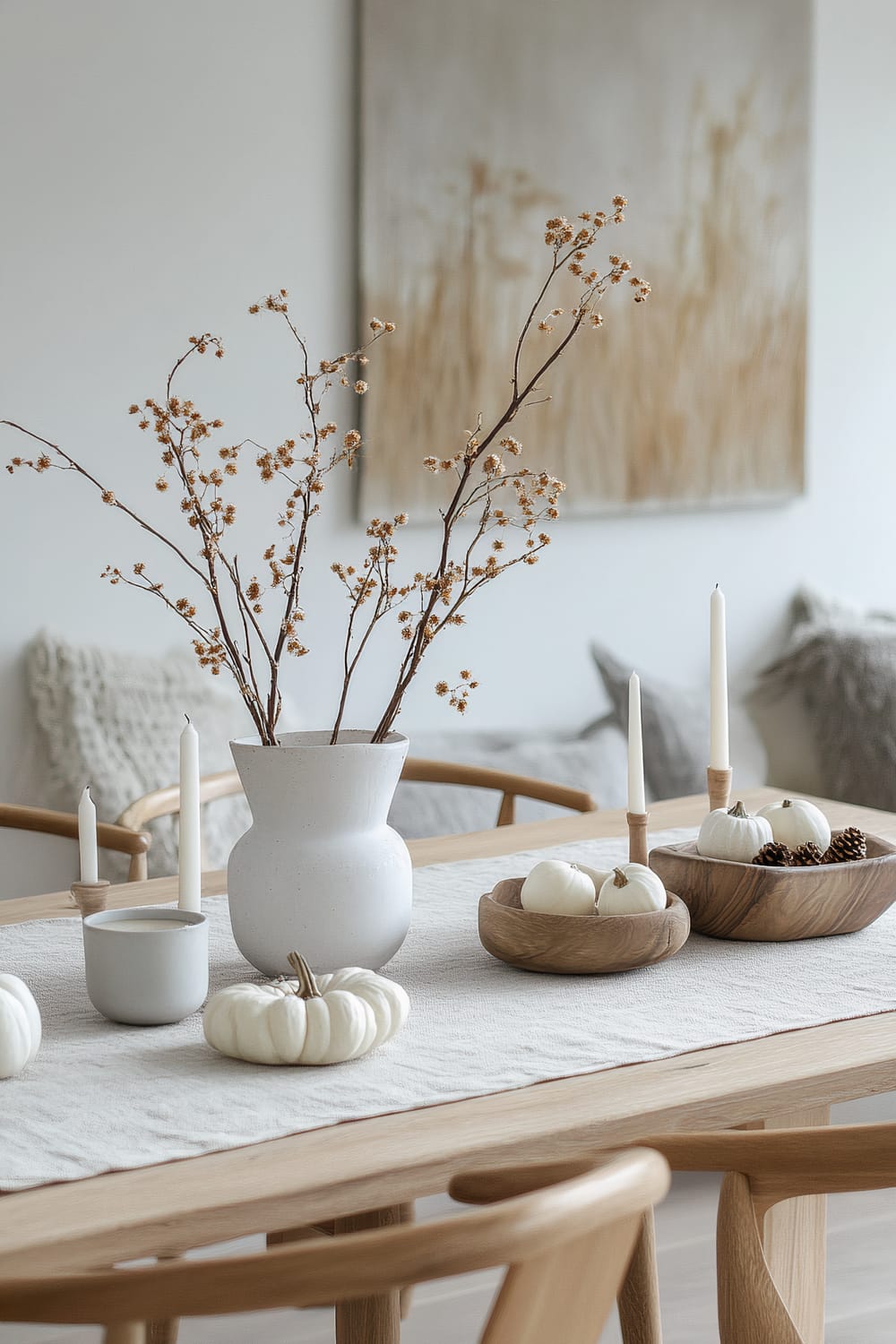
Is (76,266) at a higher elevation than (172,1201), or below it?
higher

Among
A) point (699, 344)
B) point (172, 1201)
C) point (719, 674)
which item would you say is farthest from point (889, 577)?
point (172, 1201)

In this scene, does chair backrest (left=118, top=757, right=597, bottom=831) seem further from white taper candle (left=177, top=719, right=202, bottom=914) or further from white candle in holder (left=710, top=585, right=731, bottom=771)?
white taper candle (left=177, top=719, right=202, bottom=914)

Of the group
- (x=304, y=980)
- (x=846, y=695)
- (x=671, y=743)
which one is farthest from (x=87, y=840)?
(x=846, y=695)

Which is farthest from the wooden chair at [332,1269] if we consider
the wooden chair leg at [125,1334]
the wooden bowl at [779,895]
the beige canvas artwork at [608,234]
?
the beige canvas artwork at [608,234]

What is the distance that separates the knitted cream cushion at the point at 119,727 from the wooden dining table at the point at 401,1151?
55.8 inches

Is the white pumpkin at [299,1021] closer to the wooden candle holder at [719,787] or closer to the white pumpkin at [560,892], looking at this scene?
the white pumpkin at [560,892]

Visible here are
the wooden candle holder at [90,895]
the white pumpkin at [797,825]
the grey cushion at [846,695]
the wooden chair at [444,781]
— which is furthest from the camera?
the grey cushion at [846,695]

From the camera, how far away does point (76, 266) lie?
2.78 m

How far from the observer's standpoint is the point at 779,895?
149cm

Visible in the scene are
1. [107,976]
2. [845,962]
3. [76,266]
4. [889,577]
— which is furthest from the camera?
[889,577]

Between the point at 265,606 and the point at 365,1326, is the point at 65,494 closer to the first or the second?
the point at 265,606

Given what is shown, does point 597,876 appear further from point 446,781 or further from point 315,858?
point 446,781

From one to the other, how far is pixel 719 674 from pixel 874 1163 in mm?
632

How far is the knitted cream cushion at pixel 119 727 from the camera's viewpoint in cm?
268
